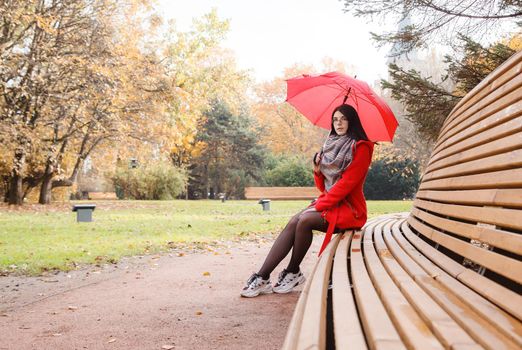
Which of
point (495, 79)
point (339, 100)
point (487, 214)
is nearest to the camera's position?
point (487, 214)

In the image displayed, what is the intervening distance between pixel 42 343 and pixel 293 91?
10.4 ft

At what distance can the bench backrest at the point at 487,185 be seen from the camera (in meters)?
2.01

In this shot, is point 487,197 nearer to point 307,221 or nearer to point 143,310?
point 307,221

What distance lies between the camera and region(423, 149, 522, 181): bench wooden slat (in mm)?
2172

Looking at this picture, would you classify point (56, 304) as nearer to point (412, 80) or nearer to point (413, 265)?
point (413, 265)

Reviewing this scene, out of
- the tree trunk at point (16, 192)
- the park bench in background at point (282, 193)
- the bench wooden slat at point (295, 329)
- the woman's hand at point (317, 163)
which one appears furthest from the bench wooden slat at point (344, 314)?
the park bench in background at point (282, 193)

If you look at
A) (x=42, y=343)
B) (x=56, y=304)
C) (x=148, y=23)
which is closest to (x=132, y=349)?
(x=42, y=343)

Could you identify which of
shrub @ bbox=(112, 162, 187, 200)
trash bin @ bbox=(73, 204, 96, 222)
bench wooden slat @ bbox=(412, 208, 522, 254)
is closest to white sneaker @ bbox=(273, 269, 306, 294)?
bench wooden slat @ bbox=(412, 208, 522, 254)

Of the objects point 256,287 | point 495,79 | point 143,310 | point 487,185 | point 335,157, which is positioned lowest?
point 143,310

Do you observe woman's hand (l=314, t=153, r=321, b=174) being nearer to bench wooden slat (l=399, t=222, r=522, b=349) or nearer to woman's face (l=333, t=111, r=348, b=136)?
woman's face (l=333, t=111, r=348, b=136)

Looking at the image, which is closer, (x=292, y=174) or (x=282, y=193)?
(x=282, y=193)

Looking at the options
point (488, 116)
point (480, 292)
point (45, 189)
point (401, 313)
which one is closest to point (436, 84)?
point (488, 116)

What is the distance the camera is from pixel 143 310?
4262 mm

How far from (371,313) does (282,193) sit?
27.4 meters
